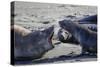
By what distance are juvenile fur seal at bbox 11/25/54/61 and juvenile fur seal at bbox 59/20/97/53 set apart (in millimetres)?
256

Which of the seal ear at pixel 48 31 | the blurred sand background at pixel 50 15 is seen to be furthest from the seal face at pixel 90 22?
the seal ear at pixel 48 31

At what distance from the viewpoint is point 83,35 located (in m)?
3.12

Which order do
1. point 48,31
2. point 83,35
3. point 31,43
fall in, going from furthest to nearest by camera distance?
point 83,35
point 48,31
point 31,43

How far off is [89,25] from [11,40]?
3.97 feet

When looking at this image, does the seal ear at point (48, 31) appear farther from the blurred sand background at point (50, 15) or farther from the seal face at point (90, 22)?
the seal face at point (90, 22)

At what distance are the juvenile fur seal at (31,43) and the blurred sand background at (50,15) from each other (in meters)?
0.07

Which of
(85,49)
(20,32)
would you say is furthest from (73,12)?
(20,32)

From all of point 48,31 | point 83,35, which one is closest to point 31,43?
point 48,31

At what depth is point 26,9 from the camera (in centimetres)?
277

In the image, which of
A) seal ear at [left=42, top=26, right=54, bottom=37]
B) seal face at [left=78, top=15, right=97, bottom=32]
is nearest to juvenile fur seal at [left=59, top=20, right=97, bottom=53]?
seal face at [left=78, top=15, right=97, bottom=32]

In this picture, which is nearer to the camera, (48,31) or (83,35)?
(48,31)

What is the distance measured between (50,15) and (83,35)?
0.61 meters

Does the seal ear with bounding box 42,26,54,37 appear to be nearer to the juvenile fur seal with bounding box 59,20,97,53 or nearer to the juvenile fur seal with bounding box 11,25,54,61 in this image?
the juvenile fur seal with bounding box 11,25,54,61

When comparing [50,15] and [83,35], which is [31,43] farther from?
[83,35]
